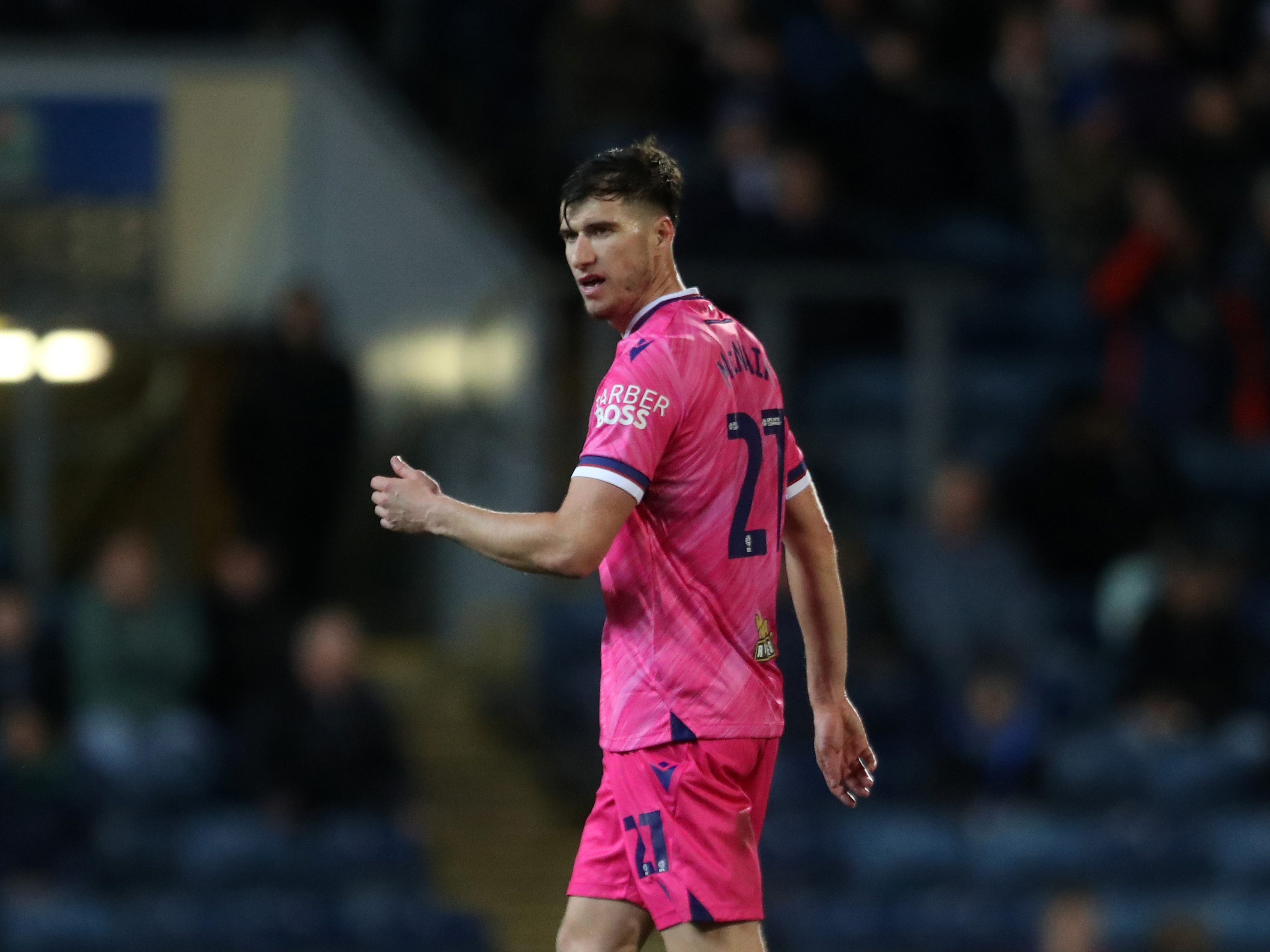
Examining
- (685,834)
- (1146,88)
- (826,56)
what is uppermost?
(826,56)

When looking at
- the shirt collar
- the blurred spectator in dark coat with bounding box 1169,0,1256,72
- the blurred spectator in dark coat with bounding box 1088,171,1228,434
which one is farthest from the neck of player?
the blurred spectator in dark coat with bounding box 1169,0,1256,72

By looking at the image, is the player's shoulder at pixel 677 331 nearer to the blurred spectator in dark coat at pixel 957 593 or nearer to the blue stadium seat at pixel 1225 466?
the blurred spectator in dark coat at pixel 957 593

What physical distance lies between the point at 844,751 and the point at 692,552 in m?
0.63

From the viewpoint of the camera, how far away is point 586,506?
3.87 meters

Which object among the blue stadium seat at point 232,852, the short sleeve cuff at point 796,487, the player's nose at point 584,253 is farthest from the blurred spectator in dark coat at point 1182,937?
the player's nose at point 584,253

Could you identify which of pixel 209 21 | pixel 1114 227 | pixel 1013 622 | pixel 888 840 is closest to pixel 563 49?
pixel 209 21

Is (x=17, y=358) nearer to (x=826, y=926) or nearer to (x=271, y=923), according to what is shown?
(x=271, y=923)

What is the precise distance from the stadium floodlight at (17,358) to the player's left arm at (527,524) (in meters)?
7.19

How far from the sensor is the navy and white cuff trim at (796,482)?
4.38m

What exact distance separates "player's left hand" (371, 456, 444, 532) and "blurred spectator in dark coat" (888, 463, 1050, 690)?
643cm

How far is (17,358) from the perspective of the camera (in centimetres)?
1064

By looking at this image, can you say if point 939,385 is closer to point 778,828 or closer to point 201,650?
point 778,828

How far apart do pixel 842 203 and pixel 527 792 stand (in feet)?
12.2

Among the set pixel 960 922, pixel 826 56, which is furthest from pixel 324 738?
pixel 826 56
